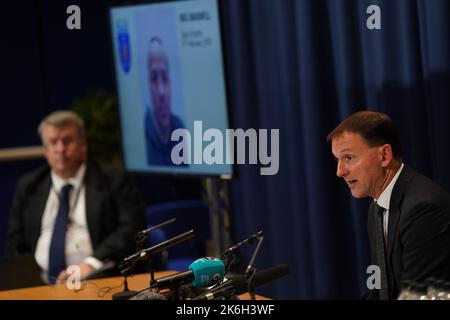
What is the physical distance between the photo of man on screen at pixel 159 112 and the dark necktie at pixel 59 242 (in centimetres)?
63

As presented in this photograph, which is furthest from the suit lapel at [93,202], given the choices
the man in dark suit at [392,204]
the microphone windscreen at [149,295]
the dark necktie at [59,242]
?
the microphone windscreen at [149,295]

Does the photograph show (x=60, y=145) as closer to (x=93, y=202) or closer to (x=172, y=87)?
(x=93, y=202)

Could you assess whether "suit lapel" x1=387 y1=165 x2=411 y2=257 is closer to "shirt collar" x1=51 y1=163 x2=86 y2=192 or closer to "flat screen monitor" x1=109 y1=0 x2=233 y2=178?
"flat screen monitor" x1=109 y1=0 x2=233 y2=178

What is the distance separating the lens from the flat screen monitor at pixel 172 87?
16.1 ft

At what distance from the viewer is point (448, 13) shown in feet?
13.3

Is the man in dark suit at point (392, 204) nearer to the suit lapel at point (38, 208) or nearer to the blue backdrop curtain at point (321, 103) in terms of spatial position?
the blue backdrop curtain at point (321, 103)

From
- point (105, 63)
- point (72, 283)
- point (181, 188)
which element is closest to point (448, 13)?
point (72, 283)

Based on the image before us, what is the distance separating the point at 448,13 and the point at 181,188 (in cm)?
343

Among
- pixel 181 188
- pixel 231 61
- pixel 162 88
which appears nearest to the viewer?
pixel 162 88

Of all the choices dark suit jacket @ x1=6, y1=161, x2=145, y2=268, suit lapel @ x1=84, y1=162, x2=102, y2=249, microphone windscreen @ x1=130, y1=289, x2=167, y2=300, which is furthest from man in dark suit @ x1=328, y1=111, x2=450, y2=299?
suit lapel @ x1=84, y1=162, x2=102, y2=249

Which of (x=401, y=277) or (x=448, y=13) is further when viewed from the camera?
(x=448, y=13)

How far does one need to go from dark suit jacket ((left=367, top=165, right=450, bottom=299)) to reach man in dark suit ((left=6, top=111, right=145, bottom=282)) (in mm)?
2074

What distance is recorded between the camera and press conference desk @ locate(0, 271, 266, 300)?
397 centimetres

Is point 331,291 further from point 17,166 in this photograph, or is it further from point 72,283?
point 17,166
